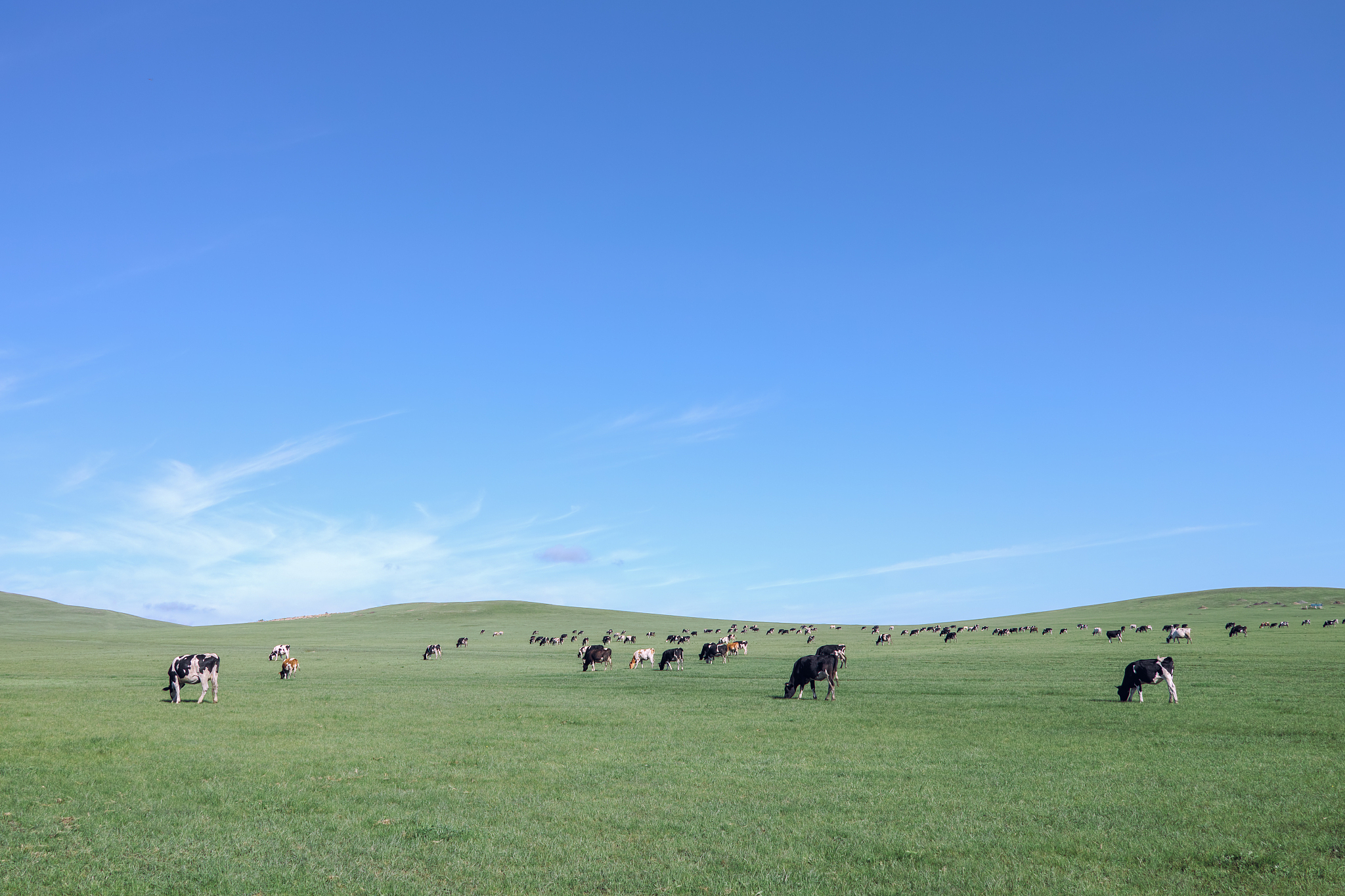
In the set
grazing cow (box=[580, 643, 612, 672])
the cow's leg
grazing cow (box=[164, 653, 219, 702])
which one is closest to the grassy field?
grazing cow (box=[164, 653, 219, 702])

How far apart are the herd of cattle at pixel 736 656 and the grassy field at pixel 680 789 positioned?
1.14 meters

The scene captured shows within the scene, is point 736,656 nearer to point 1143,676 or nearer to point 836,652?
point 836,652

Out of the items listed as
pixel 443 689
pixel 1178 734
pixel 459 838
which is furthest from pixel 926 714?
pixel 443 689

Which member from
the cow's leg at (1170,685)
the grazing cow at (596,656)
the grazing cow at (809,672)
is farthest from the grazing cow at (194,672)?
the cow's leg at (1170,685)

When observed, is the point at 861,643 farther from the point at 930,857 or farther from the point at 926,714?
the point at 930,857

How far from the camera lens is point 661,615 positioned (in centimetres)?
16700

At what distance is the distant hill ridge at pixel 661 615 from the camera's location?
116 meters

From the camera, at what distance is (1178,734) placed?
21.2 metres

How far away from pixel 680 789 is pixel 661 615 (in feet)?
505

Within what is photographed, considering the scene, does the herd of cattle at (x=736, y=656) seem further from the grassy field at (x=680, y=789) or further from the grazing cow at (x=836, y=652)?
the grassy field at (x=680, y=789)

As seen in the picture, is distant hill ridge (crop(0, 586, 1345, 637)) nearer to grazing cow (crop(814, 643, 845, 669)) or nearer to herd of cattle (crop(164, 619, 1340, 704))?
herd of cattle (crop(164, 619, 1340, 704))

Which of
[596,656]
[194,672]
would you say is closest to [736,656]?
[596,656]

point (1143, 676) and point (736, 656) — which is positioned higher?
point (1143, 676)

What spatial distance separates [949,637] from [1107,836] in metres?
76.5
